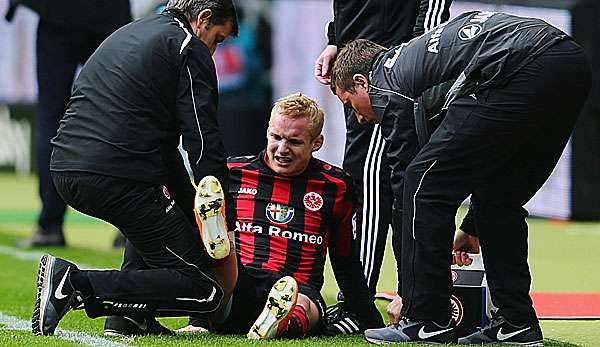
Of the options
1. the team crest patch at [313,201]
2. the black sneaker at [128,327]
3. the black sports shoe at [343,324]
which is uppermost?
the team crest patch at [313,201]

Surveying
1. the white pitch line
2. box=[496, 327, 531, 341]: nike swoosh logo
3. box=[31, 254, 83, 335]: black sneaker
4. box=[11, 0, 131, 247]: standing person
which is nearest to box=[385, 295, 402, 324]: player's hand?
box=[496, 327, 531, 341]: nike swoosh logo

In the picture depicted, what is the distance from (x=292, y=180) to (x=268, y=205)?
14 cm

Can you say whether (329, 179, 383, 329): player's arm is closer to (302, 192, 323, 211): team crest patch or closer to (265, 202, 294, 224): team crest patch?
(302, 192, 323, 211): team crest patch

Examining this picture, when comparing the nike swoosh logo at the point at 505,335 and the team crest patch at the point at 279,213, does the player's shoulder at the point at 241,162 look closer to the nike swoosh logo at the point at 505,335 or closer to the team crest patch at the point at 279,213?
the team crest patch at the point at 279,213

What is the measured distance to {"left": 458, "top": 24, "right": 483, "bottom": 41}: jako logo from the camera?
4492 mm

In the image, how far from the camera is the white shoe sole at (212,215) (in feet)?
14.5

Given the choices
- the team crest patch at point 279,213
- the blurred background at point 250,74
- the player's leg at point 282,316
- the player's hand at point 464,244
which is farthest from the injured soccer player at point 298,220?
the blurred background at point 250,74

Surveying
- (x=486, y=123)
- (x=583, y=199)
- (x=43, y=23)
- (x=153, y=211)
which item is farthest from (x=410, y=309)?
(x=583, y=199)

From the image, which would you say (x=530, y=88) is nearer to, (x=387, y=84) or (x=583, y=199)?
(x=387, y=84)

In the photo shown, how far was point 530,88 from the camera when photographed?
14.4ft

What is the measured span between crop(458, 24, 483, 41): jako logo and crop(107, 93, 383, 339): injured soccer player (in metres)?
0.86

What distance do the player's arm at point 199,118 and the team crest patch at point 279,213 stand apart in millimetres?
647

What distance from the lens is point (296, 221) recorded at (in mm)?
5234

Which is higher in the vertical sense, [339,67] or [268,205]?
[339,67]
